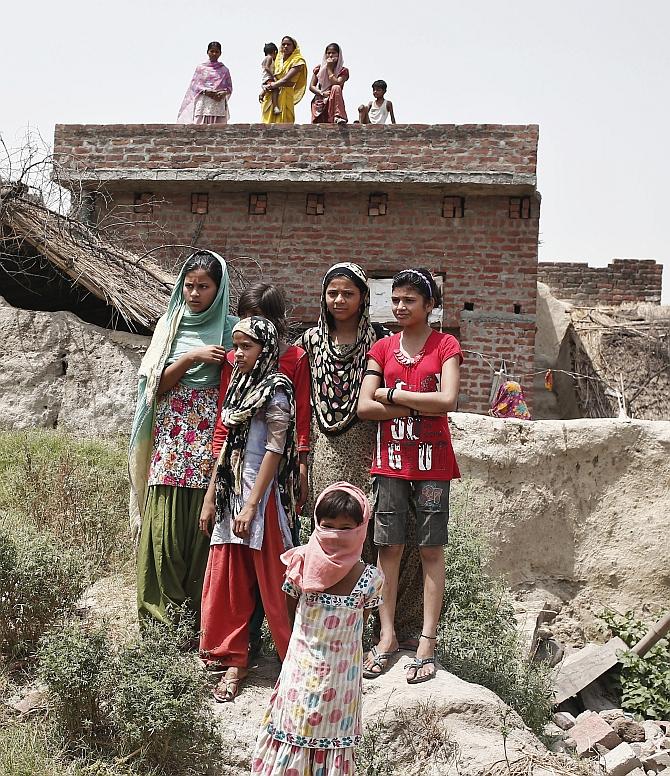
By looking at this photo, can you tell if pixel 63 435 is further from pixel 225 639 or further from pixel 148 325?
pixel 225 639

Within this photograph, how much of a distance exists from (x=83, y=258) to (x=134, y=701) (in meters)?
5.10

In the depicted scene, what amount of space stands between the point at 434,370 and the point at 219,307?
97 cm

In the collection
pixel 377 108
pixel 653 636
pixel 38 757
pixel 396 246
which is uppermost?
pixel 377 108

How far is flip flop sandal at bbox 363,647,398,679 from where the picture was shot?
3.63 metres

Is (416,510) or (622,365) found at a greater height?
(622,365)

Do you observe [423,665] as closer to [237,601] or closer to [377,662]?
[377,662]

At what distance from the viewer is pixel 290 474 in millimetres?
3729

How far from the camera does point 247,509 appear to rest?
3.57m

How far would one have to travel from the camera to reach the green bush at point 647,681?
19.1 ft

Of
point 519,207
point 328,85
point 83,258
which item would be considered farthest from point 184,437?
point 328,85

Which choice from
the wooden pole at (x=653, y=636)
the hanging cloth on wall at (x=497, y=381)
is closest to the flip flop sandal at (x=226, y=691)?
the wooden pole at (x=653, y=636)

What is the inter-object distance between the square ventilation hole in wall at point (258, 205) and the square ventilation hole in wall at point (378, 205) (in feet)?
3.78

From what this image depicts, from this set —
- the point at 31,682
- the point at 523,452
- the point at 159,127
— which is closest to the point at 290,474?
the point at 31,682

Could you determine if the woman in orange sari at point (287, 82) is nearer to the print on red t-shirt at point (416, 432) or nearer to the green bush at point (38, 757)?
the print on red t-shirt at point (416, 432)
